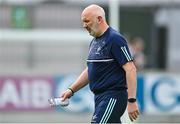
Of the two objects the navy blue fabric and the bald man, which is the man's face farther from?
the navy blue fabric

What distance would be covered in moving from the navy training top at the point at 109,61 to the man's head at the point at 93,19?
98 millimetres

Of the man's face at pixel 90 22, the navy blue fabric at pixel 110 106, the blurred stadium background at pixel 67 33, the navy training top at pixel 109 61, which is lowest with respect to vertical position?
the blurred stadium background at pixel 67 33

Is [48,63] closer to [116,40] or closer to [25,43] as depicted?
[25,43]

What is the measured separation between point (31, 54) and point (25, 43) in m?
0.35

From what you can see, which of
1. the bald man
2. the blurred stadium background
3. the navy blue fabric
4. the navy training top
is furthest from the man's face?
the blurred stadium background

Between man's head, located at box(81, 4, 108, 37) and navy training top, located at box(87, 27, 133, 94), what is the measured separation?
0.10m

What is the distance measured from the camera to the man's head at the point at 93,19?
822 cm

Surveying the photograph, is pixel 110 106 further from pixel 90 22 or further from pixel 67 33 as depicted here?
pixel 67 33

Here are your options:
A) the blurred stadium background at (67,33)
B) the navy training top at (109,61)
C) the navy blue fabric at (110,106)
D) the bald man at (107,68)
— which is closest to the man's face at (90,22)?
the bald man at (107,68)

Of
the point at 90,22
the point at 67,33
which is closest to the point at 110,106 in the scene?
the point at 90,22

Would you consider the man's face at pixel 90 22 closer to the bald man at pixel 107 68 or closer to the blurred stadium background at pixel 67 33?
the bald man at pixel 107 68

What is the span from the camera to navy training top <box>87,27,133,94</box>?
8180 mm

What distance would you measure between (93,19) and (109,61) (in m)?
0.44

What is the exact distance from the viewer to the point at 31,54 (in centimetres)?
2262
